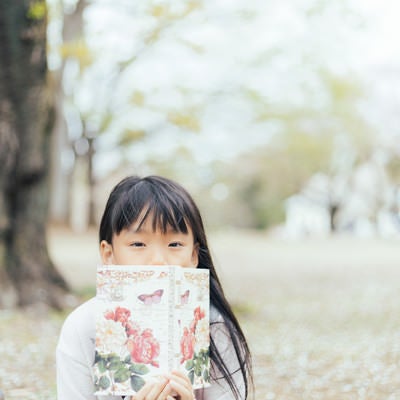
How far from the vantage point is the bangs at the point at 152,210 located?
2.19m

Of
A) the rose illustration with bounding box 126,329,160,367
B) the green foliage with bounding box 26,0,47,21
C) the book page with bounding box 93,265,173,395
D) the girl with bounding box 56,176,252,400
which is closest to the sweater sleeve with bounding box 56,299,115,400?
the girl with bounding box 56,176,252,400

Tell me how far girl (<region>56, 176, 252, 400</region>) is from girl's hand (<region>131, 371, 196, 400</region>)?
0.33 meters

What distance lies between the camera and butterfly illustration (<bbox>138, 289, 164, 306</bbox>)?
1942 millimetres

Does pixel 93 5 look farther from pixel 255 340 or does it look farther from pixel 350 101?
pixel 350 101

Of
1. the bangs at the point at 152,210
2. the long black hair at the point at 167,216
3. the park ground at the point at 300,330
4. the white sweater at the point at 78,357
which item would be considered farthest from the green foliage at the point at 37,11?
the white sweater at the point at 78,357

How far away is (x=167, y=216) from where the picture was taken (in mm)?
2191

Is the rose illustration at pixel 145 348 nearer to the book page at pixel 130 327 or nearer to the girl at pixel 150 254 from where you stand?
the book page at pixel 130 327

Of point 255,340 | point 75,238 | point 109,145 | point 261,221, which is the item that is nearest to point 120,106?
point 109,145

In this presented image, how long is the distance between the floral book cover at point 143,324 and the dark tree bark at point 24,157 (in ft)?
16.3

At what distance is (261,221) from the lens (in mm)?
29031

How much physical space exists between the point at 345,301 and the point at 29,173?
5237 mm

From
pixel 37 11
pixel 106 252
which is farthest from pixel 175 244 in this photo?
pixel 37 11

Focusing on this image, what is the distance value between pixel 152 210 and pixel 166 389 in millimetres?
579

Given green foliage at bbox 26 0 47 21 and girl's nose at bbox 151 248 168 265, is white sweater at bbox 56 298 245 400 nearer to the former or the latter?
girl's nose at bbox 151 248 168 265
